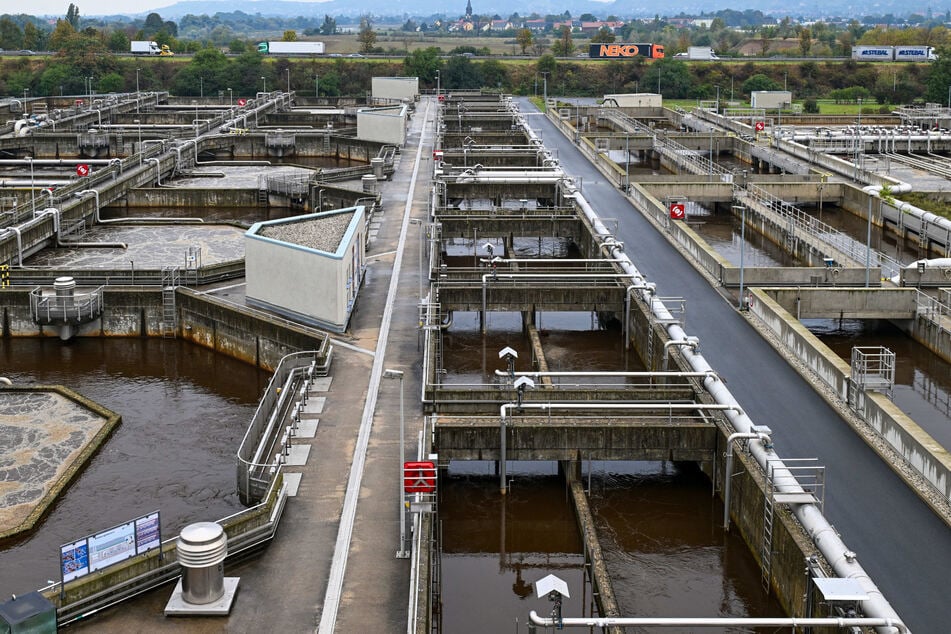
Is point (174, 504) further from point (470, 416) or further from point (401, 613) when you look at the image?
point (401, 613)

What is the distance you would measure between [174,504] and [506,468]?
11131 mm

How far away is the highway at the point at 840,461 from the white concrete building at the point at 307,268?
14833mm

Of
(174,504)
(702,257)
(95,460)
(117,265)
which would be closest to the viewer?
(174,504)

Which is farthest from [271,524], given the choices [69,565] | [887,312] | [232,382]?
[887,312]

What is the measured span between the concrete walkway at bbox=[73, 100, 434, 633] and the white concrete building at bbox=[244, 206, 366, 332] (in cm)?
185

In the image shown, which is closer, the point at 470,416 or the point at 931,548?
the point at 931,548

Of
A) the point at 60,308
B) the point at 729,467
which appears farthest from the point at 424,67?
the point at 729,467

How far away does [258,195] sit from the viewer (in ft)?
308

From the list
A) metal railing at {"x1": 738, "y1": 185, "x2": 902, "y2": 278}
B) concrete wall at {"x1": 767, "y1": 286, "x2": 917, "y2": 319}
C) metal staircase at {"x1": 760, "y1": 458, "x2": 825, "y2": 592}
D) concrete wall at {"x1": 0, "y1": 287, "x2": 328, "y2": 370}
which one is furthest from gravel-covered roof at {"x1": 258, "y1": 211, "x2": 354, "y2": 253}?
metal railing at {"x1": 738, "y1": 185, "x2": 902, "y2": 278}

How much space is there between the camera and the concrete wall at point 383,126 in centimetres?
11450

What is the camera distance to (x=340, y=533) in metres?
32.8

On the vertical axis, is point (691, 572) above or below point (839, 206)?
below

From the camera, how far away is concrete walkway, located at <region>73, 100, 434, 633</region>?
2855 cm

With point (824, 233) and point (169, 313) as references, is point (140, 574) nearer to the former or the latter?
point (169, 313)
